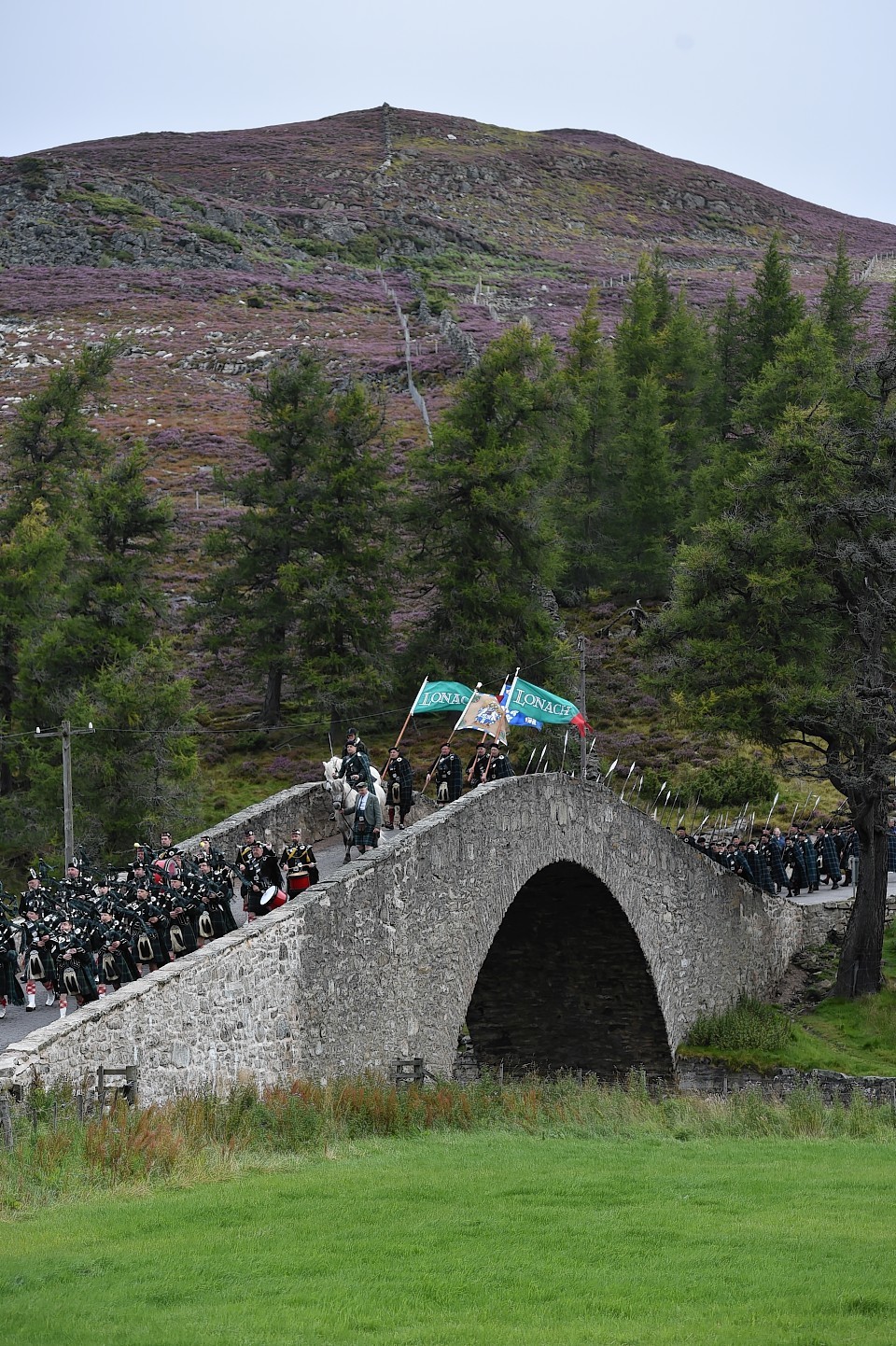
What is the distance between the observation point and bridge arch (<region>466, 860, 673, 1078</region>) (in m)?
28.8

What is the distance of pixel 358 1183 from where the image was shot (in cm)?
1280

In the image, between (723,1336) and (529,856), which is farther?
(529,856)

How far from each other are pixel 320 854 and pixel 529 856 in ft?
12.6

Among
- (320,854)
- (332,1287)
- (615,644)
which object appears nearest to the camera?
(332,1287)

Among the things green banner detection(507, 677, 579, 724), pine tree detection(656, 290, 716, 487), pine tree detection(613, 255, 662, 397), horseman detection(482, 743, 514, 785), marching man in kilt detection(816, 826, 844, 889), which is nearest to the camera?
horseman detection(482, 743, 514, 785)

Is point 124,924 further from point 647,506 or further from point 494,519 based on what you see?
point 647,506

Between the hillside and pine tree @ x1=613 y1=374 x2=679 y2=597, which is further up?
the hillside

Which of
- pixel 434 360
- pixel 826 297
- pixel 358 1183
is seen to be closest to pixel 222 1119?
pixel 358 1183

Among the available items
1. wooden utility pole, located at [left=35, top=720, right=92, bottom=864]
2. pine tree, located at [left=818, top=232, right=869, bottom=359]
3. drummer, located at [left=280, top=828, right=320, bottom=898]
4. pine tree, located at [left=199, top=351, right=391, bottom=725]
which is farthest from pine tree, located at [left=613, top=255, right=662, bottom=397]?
drummer, located at [left=280, top=828, right=320, bottom=898]

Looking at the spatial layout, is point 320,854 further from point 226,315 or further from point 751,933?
point 226,315

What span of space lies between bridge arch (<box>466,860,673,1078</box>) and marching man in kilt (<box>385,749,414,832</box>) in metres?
3.11

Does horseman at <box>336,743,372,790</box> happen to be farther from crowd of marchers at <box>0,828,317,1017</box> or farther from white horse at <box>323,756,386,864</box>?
crowd of marchers at <box>0,828,317,1017</box>

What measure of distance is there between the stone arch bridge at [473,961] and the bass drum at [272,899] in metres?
1.24

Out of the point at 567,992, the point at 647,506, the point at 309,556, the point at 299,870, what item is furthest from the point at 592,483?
the point at 299,870
